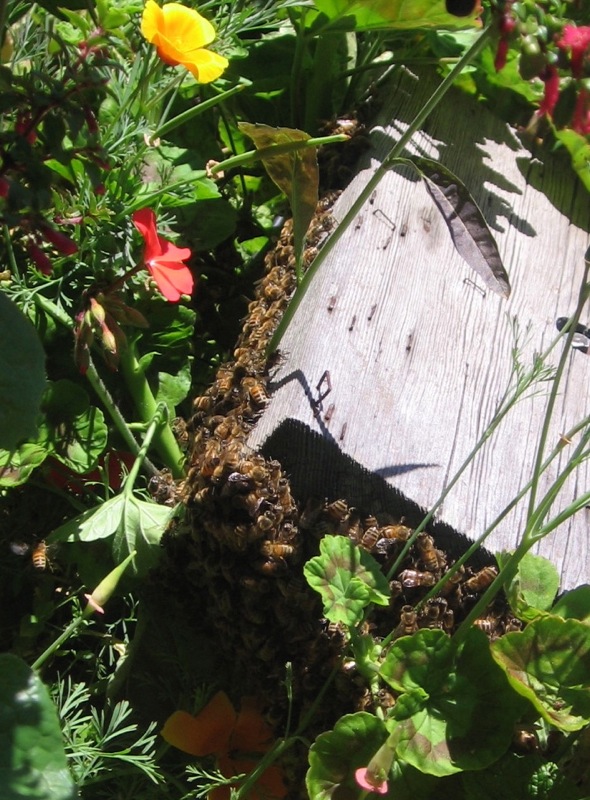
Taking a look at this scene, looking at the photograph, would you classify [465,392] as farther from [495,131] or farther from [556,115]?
[495,131]

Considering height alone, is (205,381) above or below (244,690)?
above

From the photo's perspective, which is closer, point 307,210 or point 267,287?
point 307,210

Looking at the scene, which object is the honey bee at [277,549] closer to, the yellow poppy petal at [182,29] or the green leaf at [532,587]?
the green leaf at [532,587]

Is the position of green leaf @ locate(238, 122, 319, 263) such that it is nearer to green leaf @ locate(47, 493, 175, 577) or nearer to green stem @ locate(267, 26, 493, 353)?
green stem @ locate(267, 26, 493, 353)

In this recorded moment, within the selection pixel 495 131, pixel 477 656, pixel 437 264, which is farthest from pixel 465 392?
pixel 495 131

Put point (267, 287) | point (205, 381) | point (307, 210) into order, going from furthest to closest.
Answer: point (205, 381) → point (267, 287) → point (307, 210)

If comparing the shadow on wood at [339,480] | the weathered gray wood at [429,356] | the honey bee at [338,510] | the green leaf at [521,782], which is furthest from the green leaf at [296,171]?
the green leaf at [521,782]

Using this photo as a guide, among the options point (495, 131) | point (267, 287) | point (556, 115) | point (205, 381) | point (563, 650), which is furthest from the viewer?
point (495, 131)

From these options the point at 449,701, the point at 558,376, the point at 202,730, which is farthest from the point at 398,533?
the point at 202,730
